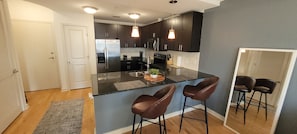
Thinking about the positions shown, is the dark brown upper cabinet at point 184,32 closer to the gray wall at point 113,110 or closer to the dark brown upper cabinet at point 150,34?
the dark brown upper cabinet at point 150,34

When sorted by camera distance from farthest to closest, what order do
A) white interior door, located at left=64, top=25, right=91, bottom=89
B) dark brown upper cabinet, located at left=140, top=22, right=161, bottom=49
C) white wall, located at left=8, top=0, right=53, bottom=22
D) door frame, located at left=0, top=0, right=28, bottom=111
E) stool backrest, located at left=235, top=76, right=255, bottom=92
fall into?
1. dark brown upper cabinet, located at left=140, top=22, right=161, bottom=49
2. white interior door, located at left=64, top=25, right=91, bottom=89
3. white wall, located at left=8, top=0, right=53, bottom=22
4. door frame, located at left=0, top=0, right=28, bottom=111
5. stool backrest, located at left=235, top=76, right=255, bottom=92

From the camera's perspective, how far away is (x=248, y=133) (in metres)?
1.98

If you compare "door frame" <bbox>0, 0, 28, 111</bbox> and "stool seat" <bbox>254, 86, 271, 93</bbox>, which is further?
"door frame" <bbox>0, 0, 28, 111</bbox>

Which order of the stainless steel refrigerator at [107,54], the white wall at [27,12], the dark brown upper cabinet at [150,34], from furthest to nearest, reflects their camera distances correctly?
the stainless steel refrigerator at [107,54] < the dark brown upper cabinet at [150,34] < the white wall at [27,12]

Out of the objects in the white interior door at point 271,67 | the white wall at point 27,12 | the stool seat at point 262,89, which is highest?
the white wall at point 27,12

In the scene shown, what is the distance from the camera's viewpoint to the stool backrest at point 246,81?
2.01m

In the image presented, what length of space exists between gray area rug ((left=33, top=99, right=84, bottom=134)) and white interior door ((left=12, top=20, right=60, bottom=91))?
137 centimetres

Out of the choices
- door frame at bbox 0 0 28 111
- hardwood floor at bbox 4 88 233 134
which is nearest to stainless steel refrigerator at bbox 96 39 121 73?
hardwood floor at bbox 4 88 233 134

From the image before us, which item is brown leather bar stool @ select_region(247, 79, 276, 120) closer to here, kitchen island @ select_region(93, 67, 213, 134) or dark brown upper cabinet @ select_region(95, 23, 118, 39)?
kitchen island @ select_region(93, 67, 213, 134)

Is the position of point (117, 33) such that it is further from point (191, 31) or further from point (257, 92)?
point (257, 92)

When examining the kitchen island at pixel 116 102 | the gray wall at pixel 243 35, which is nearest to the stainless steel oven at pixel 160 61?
the gray wall at pixel 243 35

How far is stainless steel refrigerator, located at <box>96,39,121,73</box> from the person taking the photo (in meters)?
3.97

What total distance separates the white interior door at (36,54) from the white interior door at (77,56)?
53cm

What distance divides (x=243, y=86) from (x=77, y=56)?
4.32m
